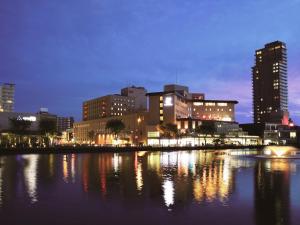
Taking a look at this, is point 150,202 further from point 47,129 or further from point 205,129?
point 205,129

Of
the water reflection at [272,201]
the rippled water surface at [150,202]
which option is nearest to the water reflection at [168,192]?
the rippled water surface at [150,202]

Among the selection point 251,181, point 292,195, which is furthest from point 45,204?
point 251,181

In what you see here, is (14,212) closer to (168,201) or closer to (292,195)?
(168,201)

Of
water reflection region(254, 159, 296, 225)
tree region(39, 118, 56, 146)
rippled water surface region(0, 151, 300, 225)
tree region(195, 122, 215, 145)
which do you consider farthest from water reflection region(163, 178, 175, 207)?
tree region(195, 122, 215, 145)

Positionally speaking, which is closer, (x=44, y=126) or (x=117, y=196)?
(x=117, y=196)

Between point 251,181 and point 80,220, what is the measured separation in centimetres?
1759

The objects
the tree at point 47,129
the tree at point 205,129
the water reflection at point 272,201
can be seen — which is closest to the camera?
the water reflection at point 272,201

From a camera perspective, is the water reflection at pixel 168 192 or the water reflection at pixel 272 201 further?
the water reflection at pixel 168 192

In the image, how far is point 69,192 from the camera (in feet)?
79.2

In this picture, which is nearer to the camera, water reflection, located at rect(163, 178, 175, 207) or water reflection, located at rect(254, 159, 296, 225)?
water reflection, located at rect(254, 159, 296, 225)

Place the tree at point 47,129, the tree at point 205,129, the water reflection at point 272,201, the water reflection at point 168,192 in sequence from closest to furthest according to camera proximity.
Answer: the water reflection at point 272,201 → the water reflection at point 168,192 → the tree at point 47,129 → the tree at point 205,129

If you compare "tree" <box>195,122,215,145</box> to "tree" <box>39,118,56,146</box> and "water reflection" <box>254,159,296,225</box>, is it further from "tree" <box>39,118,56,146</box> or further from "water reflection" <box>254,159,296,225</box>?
"water reflection" <box>254,159,296,225</box>

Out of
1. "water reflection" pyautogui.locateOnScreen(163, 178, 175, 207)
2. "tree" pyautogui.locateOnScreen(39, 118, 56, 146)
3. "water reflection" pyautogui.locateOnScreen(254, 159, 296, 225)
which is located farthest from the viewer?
"tree" pyautogui.locateOnScreen(39, 118, 56, 146)

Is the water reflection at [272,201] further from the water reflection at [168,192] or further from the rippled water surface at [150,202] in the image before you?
the water reflection at [168,192]
